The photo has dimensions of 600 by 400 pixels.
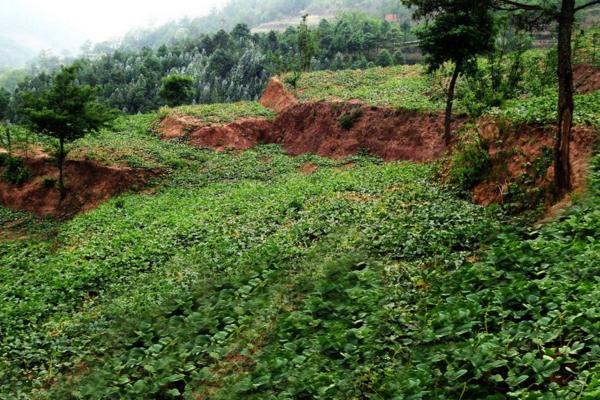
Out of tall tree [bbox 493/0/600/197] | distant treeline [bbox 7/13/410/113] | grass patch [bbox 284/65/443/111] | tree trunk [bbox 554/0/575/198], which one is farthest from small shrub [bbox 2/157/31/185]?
distant treeline [bbox 7/13/410/113]

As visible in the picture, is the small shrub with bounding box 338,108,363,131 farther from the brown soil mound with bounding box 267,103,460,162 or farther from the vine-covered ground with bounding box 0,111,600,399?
the vine-covered ground with bounding box 0,111,600,399

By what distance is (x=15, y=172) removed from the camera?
86.2ft

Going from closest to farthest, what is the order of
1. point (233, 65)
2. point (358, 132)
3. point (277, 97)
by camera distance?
point (358, 132)
point (277, 97)
point (233, 65)

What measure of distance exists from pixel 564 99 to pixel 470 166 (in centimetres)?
447

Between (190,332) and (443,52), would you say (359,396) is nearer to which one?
(190,332)

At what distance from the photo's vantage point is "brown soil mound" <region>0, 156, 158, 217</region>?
24.7 m

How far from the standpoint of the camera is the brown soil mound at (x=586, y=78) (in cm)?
2189

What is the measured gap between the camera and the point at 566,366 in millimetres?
4836

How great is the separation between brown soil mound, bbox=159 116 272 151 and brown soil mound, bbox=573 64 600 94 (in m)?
18.9

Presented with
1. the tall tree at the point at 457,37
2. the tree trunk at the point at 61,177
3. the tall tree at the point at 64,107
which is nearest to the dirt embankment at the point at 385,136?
the tall tree at the point at 457,37

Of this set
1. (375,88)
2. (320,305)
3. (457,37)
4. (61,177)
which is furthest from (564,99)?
(375,88)

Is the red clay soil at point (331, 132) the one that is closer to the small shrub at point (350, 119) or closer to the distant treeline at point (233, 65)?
the small shrub at point (350, 119)

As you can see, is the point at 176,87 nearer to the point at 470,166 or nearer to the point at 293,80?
the point at 293,80

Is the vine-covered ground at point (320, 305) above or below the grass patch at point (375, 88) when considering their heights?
below
